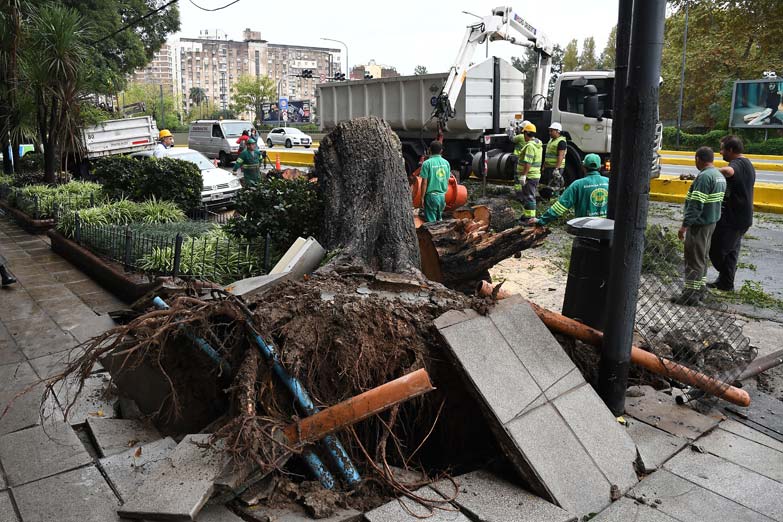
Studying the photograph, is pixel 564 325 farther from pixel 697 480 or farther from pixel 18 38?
pixel 18 38

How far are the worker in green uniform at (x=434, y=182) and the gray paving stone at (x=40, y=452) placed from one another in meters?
6.21

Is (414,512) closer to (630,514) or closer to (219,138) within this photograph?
(630,514)

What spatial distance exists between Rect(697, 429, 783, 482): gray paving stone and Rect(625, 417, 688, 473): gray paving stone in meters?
0.20

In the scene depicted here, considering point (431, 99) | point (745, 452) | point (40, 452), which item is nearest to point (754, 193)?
point (431, 99)

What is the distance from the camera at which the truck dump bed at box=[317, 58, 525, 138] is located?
1522 cm

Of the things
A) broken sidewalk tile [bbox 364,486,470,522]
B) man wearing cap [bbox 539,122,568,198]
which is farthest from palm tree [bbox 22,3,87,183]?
broken sidewalk tile [bbox 364,486,470,522]

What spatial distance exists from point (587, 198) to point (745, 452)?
363 centimetres

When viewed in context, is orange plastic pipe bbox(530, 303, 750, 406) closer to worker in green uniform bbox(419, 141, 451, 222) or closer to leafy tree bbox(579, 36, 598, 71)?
worker in green uniform bbox(419, 141, 451, 222)

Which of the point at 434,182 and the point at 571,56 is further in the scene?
the point at 571,56

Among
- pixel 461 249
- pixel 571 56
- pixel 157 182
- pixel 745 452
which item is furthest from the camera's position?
pixel 571 56

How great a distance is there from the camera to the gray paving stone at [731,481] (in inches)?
137

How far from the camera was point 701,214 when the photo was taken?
7.13 meters

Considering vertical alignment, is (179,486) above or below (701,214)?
below

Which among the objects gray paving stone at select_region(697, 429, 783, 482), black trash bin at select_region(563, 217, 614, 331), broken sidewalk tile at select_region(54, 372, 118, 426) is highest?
black trash bin at select_region(563, 217, 614, 331)
